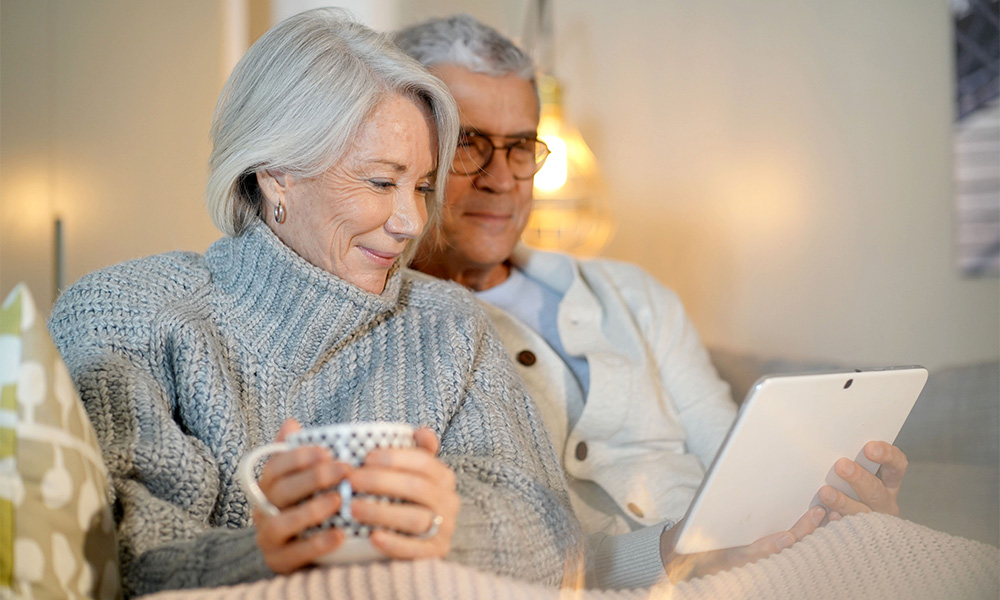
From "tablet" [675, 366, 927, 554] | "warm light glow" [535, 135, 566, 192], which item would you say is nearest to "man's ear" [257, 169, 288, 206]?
"tablet" [675, 366, 927, 554]

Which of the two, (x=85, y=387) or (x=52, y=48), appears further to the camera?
(x=52, y=48)

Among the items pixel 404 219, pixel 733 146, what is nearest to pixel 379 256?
pixel 404 219

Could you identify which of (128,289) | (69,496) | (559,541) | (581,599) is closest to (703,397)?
(559,541)

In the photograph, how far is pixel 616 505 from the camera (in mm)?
1275

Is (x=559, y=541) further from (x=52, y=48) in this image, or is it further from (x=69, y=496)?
(x=52, y=48)

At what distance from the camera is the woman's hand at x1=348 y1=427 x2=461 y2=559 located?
59 cm

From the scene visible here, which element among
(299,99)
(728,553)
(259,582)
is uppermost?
(299,99)

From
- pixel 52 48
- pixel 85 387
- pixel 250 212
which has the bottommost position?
pixel 85 387

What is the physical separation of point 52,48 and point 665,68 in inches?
66.9

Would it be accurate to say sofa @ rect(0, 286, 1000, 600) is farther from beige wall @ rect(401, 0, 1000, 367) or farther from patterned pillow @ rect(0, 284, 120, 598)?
beige wall @ rect(401, 0, 1000, 367)

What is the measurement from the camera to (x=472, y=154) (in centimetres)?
145

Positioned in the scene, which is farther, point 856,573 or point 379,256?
point 379,256

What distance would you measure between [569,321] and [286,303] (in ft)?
1.89

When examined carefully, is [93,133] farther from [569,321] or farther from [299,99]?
[569,321]
